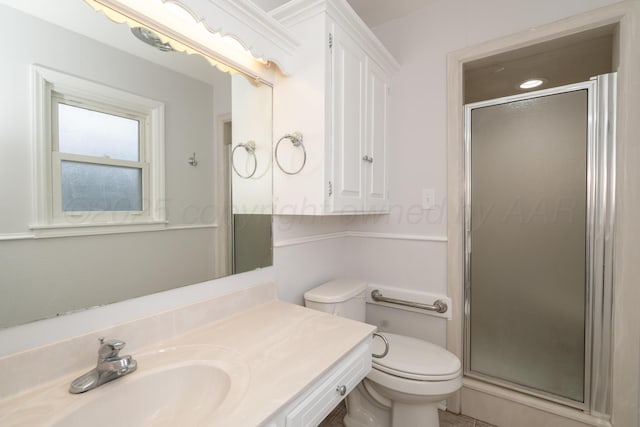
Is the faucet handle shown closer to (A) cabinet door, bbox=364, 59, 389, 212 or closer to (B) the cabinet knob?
(B) the cabinet knob

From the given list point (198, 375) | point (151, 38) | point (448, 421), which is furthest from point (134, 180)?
point (448, 421)

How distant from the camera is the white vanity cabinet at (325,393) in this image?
27.1 inches

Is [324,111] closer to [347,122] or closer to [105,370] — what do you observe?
[347,122]

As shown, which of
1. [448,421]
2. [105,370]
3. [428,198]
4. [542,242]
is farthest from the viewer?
[428,198]

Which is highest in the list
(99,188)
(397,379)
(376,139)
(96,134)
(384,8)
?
(384,8)

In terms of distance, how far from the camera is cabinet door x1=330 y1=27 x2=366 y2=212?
1.23m

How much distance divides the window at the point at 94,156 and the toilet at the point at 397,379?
94cm

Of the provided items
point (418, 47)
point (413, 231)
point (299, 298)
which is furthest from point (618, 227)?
point (299, 298)

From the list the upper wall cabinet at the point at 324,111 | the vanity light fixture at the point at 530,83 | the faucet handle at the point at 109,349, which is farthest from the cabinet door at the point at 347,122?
the vanity light fixture at the point at 530,83

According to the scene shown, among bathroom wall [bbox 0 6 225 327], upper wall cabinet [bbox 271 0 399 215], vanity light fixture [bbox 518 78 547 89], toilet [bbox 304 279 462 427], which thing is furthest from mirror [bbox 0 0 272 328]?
vanity light fixture [bbox 518 78 547 89]

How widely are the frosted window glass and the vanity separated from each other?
530 millimetres

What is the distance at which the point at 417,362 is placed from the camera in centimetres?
133

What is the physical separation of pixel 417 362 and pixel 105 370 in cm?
124

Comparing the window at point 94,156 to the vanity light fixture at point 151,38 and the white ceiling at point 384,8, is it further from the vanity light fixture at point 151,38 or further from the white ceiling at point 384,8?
the white ceiling at point 384,8
